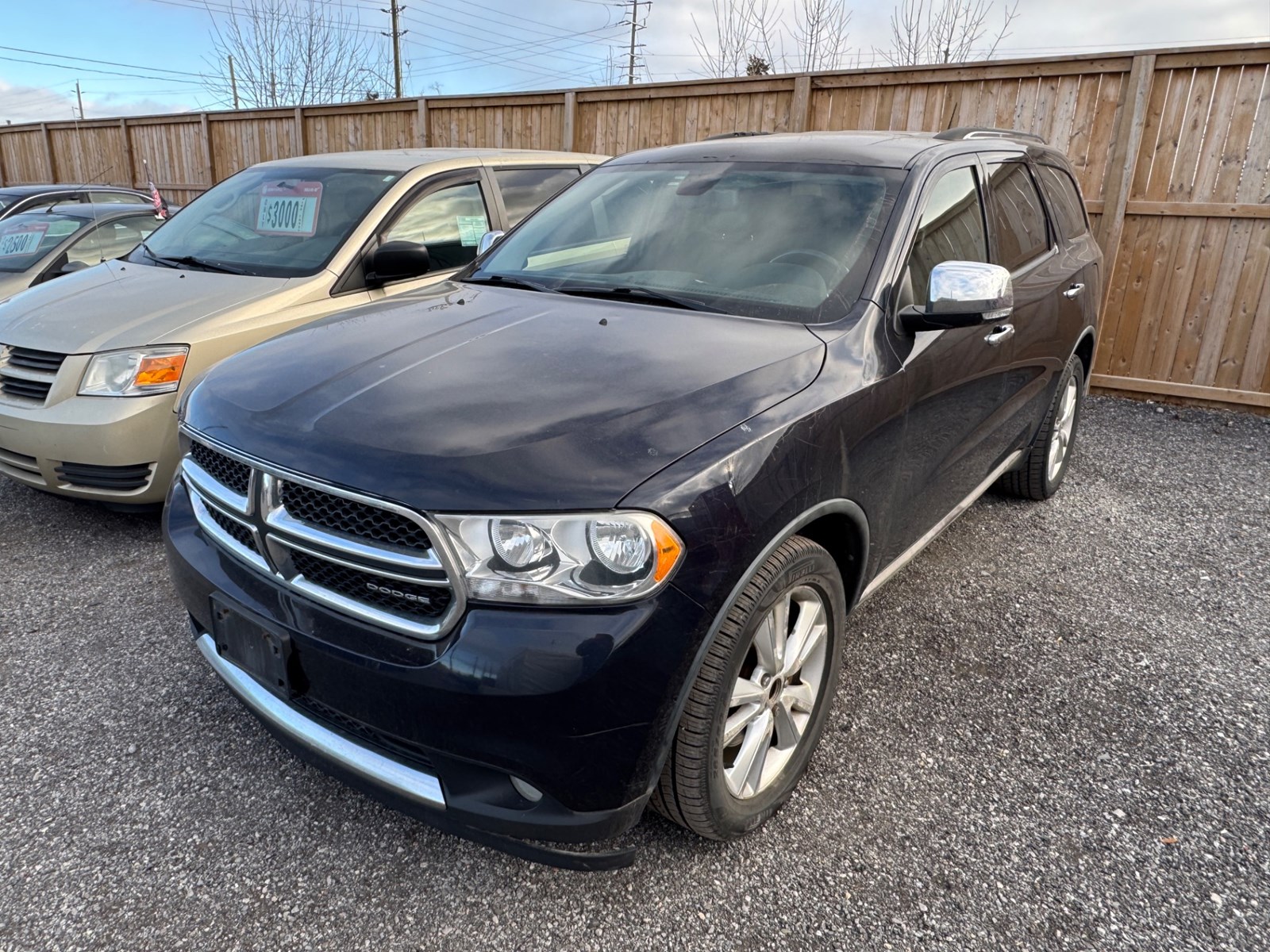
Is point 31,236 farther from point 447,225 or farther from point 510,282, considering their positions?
point 510,282

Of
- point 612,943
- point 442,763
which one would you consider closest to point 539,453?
point 442,763

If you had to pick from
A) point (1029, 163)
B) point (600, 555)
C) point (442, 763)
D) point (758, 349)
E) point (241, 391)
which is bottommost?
point (442, 763)

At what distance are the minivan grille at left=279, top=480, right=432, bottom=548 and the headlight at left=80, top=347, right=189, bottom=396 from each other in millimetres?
2222

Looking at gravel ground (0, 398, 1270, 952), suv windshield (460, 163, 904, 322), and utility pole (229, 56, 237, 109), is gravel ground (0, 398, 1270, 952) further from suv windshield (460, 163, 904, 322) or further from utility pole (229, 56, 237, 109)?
utility pole (229, 56, 237, 109)

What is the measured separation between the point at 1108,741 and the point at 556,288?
235cm

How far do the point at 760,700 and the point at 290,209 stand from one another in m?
4.07

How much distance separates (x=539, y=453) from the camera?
1.86m

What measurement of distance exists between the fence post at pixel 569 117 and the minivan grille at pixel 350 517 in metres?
7.87

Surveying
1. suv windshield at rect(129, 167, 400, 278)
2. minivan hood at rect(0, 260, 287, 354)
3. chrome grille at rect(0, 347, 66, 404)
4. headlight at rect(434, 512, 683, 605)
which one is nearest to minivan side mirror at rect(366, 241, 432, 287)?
suv windshield at rect(129, 167, 400, 278)

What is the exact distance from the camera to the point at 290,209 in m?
4.85

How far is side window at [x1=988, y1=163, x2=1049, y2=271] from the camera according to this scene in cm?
353

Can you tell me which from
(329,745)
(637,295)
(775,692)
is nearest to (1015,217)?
(637,295)

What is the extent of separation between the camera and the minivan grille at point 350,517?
5.97ft

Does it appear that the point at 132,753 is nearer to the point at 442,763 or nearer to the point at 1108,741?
the point at 442,763
